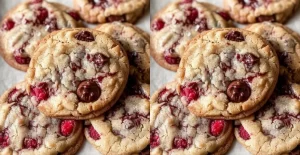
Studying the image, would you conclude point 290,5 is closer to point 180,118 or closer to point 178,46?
point 178,46

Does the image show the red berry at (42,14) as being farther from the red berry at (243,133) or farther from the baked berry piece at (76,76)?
the red berry at (243,133)

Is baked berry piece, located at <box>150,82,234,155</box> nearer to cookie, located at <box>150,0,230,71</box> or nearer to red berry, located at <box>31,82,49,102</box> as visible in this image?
cookie, located at <box>150,0,230,71</box>

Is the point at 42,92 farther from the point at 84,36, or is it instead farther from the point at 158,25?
the point at 158,25

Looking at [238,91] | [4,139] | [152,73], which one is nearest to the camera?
[238,91]

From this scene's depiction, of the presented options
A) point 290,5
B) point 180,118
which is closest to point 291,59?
point 290,5

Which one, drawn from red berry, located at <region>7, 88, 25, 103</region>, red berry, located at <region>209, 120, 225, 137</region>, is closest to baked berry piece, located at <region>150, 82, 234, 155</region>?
red berry, located at <region>209, 120, 225, 137</region>

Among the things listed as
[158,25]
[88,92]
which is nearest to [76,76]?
[88,92]

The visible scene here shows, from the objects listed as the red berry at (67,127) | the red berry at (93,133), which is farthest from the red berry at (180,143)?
the red berry at (67,127)
